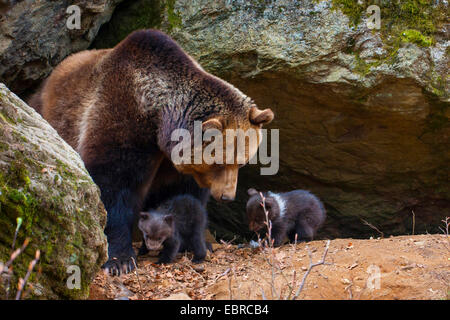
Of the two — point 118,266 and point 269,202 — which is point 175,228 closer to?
point 118,266

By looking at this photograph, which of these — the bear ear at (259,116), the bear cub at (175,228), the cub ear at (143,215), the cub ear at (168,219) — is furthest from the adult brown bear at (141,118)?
the cub ear at (168,219)

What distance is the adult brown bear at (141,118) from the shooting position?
5.12 metres

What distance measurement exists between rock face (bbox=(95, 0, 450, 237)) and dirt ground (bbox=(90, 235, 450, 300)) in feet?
5.13

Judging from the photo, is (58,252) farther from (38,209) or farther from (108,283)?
(108,283)

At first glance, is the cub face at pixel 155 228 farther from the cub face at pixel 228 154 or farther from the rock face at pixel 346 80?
the rock face at pixel 346 80

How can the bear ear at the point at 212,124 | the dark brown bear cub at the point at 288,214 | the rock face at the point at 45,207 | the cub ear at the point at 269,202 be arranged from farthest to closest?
the dark brown bear cub at the point at 288,214 → the cub ear at the point at 269,202 → the bear ear at the point at 212,124 → the rock face at the point at 45,207

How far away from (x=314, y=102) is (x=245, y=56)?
3.50 ft

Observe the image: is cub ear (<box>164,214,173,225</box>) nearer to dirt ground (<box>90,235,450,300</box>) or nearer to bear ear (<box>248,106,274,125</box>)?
dirt ground (<box>90,235,450,300</box>)

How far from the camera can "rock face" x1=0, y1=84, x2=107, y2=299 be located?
299 cm

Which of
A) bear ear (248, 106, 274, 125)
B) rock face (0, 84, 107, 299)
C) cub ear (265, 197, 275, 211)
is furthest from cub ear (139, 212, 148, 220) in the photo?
rock face (0, 84, 107, 299)

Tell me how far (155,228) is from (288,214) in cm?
174

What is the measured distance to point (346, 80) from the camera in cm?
589

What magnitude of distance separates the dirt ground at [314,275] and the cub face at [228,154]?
0.84 metres
